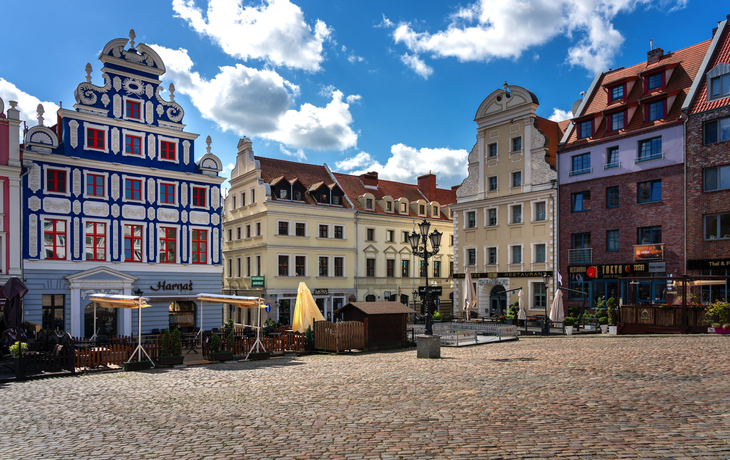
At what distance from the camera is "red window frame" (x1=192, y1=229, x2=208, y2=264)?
34.2 m

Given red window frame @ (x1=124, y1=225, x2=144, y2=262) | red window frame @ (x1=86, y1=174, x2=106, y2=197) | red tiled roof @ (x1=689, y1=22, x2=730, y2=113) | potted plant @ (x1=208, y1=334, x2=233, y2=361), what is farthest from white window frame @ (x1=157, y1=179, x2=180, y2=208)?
red tiled roof @ (x1=689, y1=22, x2=730, y2=113)

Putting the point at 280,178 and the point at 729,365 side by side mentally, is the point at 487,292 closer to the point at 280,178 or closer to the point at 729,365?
the point at 280,178

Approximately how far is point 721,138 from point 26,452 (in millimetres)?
33859

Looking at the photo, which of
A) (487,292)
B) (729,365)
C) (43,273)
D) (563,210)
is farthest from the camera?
(487,292)

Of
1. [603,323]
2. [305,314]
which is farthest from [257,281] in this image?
[603,323]

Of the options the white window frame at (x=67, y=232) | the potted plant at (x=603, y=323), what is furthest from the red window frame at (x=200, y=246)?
the potted plant at (x=603, y=323)

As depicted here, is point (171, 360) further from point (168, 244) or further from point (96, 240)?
point (168, 244)

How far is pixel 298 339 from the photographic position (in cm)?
2312

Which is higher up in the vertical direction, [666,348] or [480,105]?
[480,105]

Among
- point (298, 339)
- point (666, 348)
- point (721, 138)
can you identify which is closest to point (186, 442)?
point (298, 339)

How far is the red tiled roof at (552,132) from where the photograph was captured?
39875 mm

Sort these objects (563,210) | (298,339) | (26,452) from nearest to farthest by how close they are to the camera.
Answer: (26,452)
(298,339)
(563,210)

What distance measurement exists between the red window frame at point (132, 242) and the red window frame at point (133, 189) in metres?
1.70

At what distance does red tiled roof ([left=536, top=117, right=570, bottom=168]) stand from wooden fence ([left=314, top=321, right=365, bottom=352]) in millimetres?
22638
